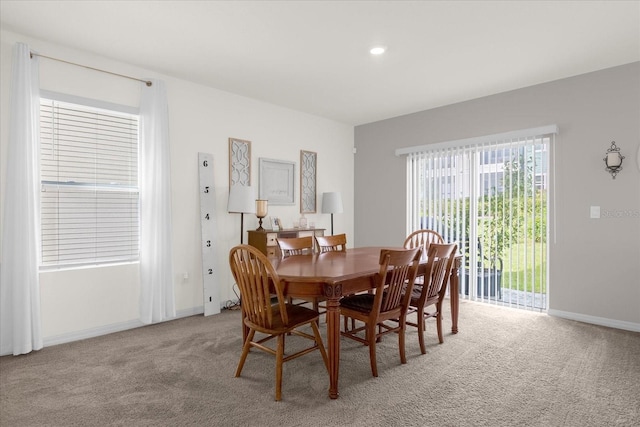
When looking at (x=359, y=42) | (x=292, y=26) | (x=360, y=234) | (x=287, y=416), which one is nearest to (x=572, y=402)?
(x=287, y=416)

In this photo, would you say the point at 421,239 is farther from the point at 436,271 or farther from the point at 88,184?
the point at 88,184

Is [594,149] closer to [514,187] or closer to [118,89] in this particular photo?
[514,187]

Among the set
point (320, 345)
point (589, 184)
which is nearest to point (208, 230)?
point (320, 345)

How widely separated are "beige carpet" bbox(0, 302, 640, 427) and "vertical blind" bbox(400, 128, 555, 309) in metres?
0.98

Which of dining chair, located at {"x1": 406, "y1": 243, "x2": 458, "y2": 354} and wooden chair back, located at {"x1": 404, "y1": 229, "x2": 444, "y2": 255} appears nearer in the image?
dining chair, located at {"x1": 406, "y1": 243, "x2": 458, "y2": 354}

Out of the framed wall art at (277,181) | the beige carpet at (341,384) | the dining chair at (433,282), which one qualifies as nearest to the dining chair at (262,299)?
the beige carpet at (341,384)

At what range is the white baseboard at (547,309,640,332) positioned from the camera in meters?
3.55

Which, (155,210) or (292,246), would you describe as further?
(155,210)

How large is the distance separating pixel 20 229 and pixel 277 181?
110 inches

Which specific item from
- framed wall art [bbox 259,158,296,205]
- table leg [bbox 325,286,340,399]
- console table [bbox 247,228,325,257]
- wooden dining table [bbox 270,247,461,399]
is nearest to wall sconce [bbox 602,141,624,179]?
wooden dining table [bbox 270,247,461,399]

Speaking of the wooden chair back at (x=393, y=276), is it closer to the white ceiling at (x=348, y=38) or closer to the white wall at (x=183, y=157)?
the white ceiling at (x=348, y=38)

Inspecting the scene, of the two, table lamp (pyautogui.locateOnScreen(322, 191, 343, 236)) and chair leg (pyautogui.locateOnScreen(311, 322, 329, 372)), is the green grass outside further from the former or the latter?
chair leg (pyautogui.locateOnScreen(311, 322, 329, 372))

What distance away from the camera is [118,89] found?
141 inches

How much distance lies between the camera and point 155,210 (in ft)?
12.1
